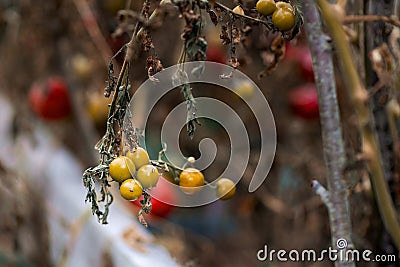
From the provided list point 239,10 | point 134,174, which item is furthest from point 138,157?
point 239,10

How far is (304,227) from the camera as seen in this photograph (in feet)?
4.51

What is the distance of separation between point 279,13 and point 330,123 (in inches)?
4.8

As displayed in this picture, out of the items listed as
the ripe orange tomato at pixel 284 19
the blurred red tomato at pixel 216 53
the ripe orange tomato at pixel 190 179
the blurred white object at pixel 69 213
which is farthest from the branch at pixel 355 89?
the blurred red tomato at pixel 216 53

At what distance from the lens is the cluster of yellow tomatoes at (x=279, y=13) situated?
52 cm

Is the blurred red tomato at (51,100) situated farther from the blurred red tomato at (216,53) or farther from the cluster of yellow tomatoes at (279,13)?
the cluster of yellow tomatoes at (279,13)

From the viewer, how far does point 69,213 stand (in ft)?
4.61

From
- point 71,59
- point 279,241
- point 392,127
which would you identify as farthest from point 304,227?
point 71,59

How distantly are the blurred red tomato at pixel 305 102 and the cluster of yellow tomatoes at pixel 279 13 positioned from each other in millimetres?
995

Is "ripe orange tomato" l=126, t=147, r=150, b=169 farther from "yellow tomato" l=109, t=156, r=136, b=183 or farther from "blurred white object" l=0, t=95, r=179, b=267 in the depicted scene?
"blurred white object" l=0, t=95, r=179, b=267

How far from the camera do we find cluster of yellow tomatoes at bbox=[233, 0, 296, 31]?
52 cm

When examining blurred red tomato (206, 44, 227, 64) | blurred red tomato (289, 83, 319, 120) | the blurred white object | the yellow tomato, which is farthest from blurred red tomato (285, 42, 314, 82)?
the yellow tomato

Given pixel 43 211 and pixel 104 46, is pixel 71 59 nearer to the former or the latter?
pixel 104 46

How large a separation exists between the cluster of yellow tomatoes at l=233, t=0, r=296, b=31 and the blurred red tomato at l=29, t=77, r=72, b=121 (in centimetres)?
119

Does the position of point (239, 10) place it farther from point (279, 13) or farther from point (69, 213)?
point (69, 213)
